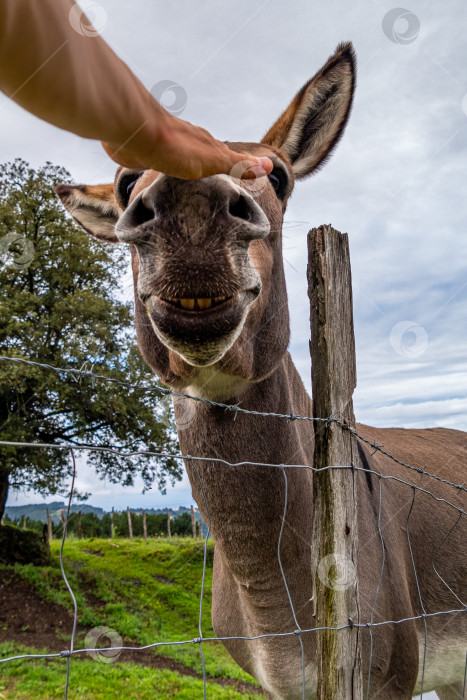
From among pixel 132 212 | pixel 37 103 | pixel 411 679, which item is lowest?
pixel 411 679

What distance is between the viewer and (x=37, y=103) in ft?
2.16

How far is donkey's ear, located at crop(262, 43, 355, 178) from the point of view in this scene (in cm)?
314

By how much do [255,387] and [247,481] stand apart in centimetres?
51

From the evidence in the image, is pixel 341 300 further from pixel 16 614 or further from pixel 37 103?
pixel 16 614

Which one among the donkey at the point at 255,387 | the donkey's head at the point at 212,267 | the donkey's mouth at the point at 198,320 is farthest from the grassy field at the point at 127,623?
the donkey's mouth at the point at 198,320

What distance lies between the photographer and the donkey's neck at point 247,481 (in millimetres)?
2697

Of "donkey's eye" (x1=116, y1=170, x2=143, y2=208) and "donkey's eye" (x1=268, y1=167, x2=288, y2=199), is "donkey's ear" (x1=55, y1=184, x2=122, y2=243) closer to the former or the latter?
"donkey's eye" (x1=116, y1=170, x2=143, y2=208)

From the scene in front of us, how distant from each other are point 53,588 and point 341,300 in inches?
577

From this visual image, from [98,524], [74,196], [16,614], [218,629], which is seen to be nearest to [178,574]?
[16,614]

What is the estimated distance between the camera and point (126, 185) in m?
2.57

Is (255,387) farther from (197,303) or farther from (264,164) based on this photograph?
(264,164)

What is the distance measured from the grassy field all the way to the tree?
116 inches

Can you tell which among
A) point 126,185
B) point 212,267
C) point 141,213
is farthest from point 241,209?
point 126,185

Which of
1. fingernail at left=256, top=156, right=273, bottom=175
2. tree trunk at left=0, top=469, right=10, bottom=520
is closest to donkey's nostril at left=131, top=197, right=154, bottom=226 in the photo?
fingernail at left=256, top=156, right=273, bottom=175
